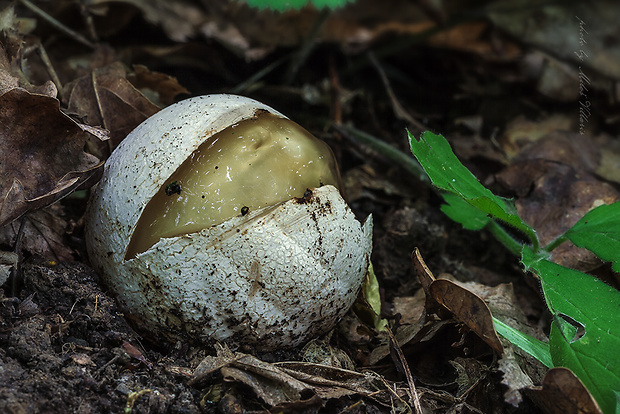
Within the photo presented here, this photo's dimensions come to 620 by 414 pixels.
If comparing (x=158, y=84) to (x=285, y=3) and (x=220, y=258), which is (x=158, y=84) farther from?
(x=220, y=258)

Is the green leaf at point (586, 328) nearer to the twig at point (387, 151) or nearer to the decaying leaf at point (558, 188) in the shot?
the decaying leaf at point (558, 188)

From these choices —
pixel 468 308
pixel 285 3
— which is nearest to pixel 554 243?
pixel 468 308

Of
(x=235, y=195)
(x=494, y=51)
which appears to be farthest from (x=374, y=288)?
(x=494, y=51)

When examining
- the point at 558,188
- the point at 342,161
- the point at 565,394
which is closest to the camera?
the point at 565,394

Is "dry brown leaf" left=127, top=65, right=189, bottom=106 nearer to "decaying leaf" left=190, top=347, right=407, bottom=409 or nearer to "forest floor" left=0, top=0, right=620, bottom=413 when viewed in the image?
"forest floor" left=0, top=0, right=620, bottom=413

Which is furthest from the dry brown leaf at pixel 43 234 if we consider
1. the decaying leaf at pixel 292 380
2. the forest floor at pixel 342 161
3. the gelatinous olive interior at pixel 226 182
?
the decaying leaf at pixel 292 380

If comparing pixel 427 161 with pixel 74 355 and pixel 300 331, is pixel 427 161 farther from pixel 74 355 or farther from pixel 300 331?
pixel 74 355
